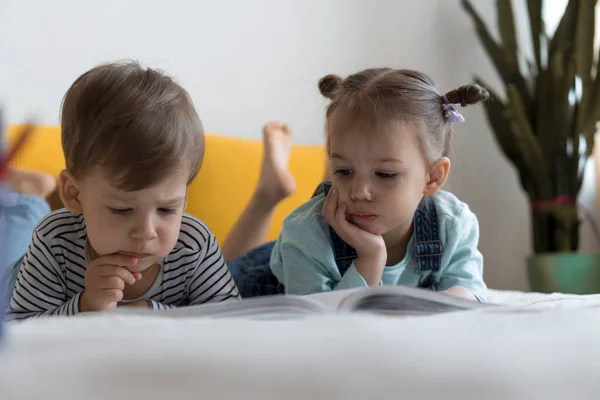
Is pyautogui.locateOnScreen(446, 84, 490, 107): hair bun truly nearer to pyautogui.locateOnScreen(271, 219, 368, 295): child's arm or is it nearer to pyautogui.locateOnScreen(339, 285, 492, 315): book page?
pyautogui.locateOnScreen(271, 219, 368, 295): child's arm

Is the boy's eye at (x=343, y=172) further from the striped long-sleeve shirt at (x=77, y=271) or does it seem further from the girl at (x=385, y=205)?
the striped long-sleeve shirt at (x=77, y=271)

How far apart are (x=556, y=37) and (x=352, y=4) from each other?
2.38 ft

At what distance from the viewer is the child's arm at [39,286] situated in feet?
3.49

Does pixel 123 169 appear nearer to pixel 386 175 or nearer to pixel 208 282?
pixel 208 282

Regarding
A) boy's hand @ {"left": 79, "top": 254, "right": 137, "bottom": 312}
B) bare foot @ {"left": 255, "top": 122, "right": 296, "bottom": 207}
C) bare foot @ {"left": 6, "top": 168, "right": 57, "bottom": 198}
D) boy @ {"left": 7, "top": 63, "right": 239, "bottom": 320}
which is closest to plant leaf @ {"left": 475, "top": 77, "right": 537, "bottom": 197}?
bare foot @ {"left": 255, "top": 122, "right": 296, "bottom": 207}

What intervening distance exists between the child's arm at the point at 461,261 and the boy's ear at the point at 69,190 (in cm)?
62

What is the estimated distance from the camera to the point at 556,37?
8.51 ft

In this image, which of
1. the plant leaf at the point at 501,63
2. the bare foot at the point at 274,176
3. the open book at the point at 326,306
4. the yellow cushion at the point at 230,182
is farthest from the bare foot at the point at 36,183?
the plant leaf at the point at 501,63

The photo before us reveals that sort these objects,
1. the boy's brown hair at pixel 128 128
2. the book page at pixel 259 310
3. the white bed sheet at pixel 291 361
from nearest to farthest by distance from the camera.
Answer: the white bed sheet at pixel 291 361 < the book page at pixel 259 310 < the boy's brown hair at pixel 128 128

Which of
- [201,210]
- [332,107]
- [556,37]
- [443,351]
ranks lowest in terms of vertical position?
[201,210]

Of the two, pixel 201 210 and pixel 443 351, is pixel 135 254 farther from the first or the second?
pixel 201 210

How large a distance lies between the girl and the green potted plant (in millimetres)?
1272

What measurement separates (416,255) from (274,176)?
498 mm

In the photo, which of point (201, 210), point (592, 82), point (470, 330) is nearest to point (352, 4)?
point (592, 82)
